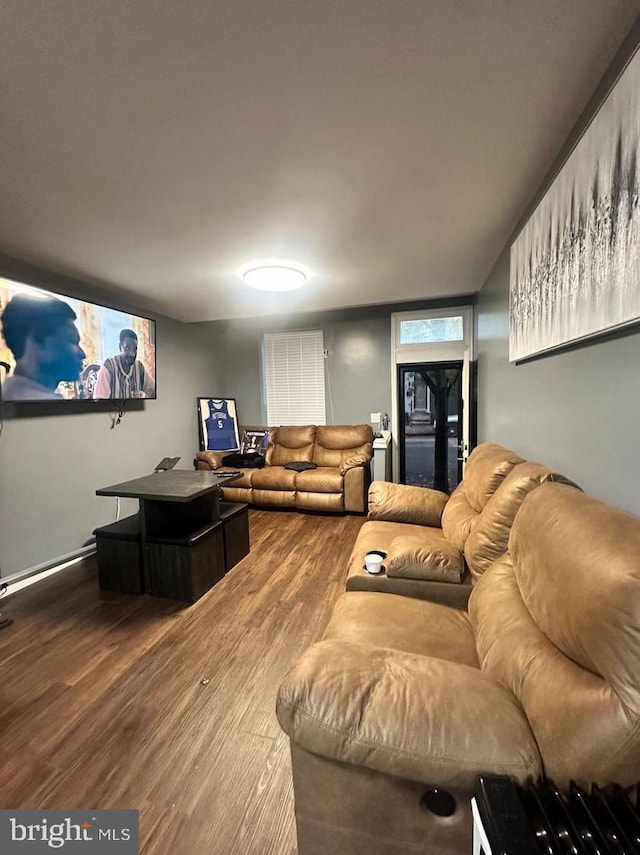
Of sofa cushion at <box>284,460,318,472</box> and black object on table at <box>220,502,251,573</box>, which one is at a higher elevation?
sofa cushion at <box>284,460,318,472</box>

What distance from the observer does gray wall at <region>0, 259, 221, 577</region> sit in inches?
107

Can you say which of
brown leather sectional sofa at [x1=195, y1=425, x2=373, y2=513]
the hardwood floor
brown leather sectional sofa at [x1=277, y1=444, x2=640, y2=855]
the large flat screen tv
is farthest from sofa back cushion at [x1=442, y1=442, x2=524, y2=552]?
the large flat screen tv

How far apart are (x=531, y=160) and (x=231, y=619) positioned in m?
3.01

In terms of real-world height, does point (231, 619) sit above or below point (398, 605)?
below

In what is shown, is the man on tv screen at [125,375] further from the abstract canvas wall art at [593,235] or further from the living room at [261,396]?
the abstract canvas wall art at [593,235]

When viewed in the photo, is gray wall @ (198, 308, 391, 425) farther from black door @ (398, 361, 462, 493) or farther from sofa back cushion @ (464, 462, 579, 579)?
sofa back cushion @ (464, 462, 579, 579)

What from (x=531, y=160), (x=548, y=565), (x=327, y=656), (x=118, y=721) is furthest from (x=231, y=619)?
(x=531, y=160)

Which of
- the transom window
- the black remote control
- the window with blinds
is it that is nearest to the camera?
the black remote control

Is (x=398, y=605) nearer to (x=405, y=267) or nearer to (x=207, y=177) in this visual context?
(x=207, y=177)

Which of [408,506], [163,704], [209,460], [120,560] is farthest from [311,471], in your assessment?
[163,704]

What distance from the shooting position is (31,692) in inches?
66.7

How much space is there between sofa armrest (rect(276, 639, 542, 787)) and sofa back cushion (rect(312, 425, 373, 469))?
3.67 metres

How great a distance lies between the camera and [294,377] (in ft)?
18.3

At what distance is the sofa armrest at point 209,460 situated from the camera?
4875 millimetres
